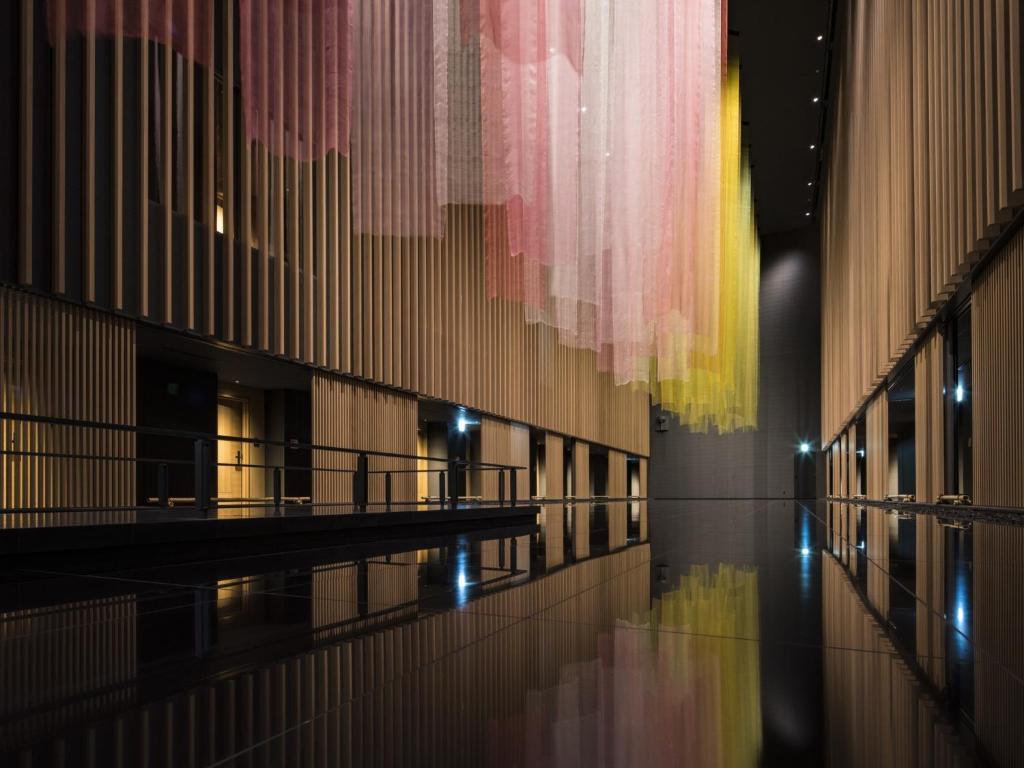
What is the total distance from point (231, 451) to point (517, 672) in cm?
1655

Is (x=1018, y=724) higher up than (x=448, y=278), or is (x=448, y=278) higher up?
(x=448, y=278)

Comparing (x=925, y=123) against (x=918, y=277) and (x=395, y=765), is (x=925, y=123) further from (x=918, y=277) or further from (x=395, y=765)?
(x=395, y=765)

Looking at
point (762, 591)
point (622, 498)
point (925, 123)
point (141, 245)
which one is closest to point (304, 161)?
point (141, 245)

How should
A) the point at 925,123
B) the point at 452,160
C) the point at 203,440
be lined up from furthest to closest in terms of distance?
the point at 452,160
the point at 925,123
the point at 203,440

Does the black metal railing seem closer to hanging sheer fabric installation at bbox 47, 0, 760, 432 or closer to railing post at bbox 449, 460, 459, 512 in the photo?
railing post at bbox 449, 460, 459, 512

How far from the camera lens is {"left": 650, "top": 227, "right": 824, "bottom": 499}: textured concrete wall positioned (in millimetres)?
34188

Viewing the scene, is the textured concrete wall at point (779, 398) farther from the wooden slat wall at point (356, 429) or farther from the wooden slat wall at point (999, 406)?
the wooden slat wall at point (999, 406)

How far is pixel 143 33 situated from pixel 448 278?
906cm

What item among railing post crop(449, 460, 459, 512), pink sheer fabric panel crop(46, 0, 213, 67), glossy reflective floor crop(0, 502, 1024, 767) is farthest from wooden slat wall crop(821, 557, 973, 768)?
pink sheer fabric panel crop(46, 0, 213, 67)

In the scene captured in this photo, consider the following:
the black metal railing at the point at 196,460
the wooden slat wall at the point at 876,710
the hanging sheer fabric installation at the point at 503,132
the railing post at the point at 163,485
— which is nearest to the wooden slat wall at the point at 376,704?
the wooden slat wall at the point at 876,710

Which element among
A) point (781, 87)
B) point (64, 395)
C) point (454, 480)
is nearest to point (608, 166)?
point (454, 480)

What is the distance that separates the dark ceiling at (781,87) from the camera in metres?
19.7

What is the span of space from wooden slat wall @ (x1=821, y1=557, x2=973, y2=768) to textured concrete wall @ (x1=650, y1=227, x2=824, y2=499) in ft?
110

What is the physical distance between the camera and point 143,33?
978 centimetres
